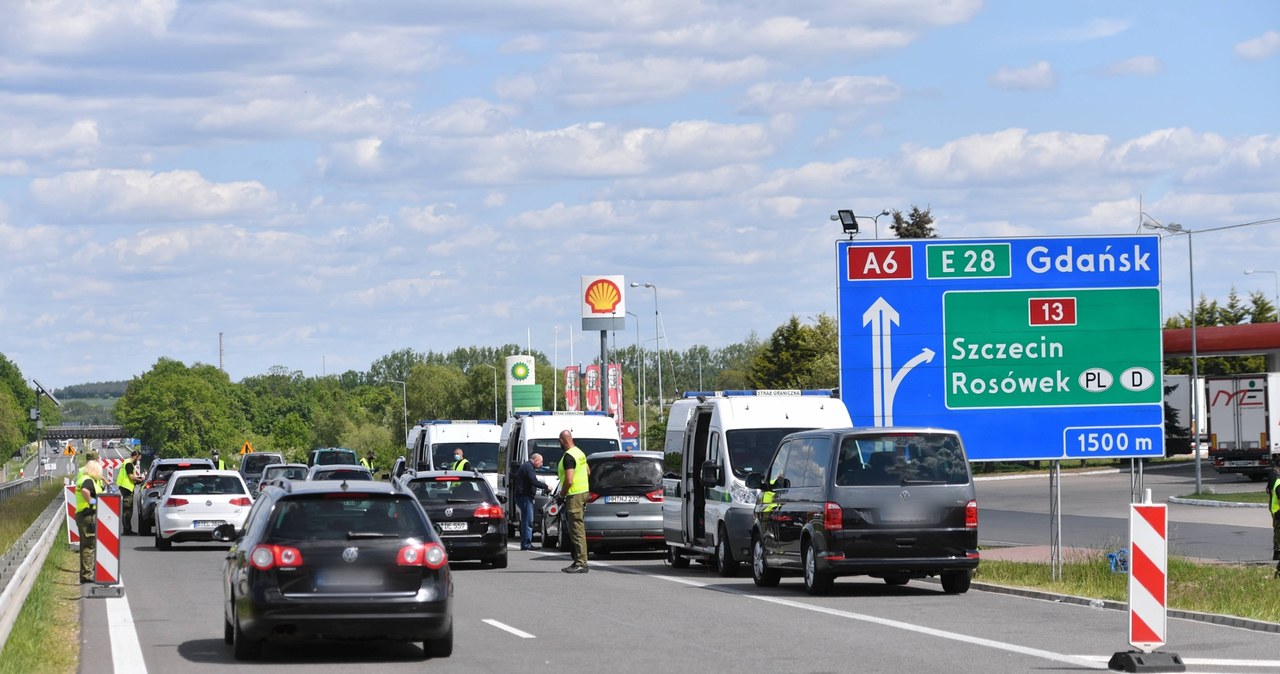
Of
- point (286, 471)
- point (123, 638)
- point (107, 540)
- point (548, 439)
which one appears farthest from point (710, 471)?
point (286, 471)

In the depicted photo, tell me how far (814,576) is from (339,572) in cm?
771

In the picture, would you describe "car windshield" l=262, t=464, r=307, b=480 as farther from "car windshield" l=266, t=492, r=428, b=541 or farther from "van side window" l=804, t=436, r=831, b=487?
"car windshield" l=266, t=492, r=428, b=541

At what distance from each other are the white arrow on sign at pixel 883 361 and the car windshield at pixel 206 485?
13354 mm

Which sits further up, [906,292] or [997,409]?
[906,292]

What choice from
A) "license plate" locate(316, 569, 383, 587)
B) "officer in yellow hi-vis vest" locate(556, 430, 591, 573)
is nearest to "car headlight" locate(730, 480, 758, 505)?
"officer in yellow hi-vis vest" locate(556, 430, 591, 573)

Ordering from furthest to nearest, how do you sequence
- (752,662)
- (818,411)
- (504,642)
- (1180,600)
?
(818,411) < (1180,600) < (504,642) < (752,662)

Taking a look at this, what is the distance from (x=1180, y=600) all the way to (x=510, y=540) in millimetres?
18700

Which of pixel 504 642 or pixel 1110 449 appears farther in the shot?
pixel 1110 449

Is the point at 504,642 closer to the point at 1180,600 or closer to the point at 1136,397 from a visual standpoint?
the point at 1180,600

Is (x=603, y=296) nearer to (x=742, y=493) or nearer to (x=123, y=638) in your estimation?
(x=742, y=493)

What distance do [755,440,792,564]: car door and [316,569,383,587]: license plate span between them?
26.8ft

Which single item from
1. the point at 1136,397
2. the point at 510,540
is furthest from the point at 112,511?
the point at 510,540

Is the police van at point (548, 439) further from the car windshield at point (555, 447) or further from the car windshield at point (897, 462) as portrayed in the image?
the car windshield at point (897, 462)

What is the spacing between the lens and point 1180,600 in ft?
59.5
